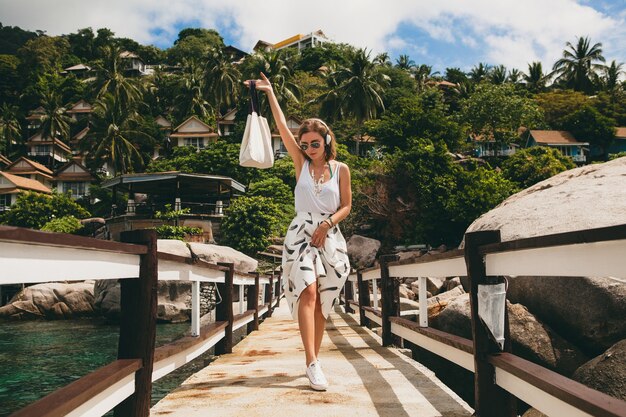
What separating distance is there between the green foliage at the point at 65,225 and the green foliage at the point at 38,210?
154cm

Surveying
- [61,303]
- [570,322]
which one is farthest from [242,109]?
[570,322]

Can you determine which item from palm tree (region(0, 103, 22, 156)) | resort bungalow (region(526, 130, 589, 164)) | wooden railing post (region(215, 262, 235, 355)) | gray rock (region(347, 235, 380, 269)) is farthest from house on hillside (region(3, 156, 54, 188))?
wooden railing post (region(215, 262, 235, 355))

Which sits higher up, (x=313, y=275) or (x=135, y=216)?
(x=135, y=216)

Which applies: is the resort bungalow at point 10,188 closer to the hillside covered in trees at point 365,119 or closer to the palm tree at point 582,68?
the hillside covered in trees at point 365,119

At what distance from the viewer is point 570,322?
20.6 ft

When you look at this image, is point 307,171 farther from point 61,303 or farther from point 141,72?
point 141,72

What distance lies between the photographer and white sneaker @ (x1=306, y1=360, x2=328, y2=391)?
319cm

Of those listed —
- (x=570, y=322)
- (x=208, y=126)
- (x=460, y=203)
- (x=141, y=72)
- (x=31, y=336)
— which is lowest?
(x=31, y=336)

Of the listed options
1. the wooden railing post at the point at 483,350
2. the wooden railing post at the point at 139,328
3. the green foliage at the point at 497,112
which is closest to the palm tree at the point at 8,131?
the green foliage at the point at 497,112

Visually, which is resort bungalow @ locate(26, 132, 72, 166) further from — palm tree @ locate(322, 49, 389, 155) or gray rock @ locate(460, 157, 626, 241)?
gray rock @ locate(460, 157, 626, 241)

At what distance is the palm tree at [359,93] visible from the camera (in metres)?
45.8

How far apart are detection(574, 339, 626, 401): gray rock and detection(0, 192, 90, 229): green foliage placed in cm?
3979

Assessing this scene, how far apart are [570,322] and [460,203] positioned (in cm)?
2173

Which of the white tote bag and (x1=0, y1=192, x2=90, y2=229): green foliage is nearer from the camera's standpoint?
the white tote bag
